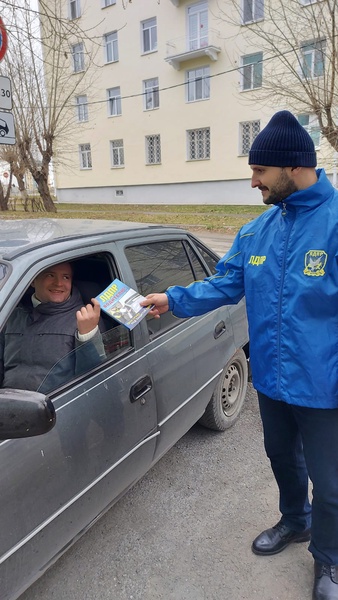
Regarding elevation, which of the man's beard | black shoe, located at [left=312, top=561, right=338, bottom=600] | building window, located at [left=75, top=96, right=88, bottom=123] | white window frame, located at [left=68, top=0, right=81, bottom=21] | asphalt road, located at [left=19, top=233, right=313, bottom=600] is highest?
white window frame, located at [left=68, top=0, right=81, bottom=21]

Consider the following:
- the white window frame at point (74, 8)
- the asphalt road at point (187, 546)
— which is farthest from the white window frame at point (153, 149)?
the asphalt road at point (187, 546)

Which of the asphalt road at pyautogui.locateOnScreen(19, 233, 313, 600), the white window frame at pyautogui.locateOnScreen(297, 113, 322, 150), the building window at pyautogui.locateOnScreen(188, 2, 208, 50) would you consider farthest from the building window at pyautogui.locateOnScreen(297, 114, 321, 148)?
the asphalt road at pyautogui.locateOnScreen(19, 233, 313, 600)

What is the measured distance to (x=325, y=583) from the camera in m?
1.95

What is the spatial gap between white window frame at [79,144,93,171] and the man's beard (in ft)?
93.3

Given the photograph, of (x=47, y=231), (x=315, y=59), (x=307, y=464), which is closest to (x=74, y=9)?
(x=315, y=59)

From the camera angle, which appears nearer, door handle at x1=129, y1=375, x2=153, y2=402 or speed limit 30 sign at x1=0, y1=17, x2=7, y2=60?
door handle at x1=129, y1=375, x2=153, y2=402

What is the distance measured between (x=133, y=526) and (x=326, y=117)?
A: 13.9 meters

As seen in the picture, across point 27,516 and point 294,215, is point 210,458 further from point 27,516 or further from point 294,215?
point 294,215

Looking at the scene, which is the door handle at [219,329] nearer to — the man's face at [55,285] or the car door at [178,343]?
the car door at [178,343]

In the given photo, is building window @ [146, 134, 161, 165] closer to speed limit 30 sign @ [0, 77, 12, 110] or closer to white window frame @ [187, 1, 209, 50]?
white window frame @ [187, 1, 209, 50]

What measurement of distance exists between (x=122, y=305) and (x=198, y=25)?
2413 cm

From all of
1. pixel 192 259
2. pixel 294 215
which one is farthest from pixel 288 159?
pixel 192 259

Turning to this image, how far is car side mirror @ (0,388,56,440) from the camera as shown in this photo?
4.14 feet

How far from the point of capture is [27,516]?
1545 millimetres
